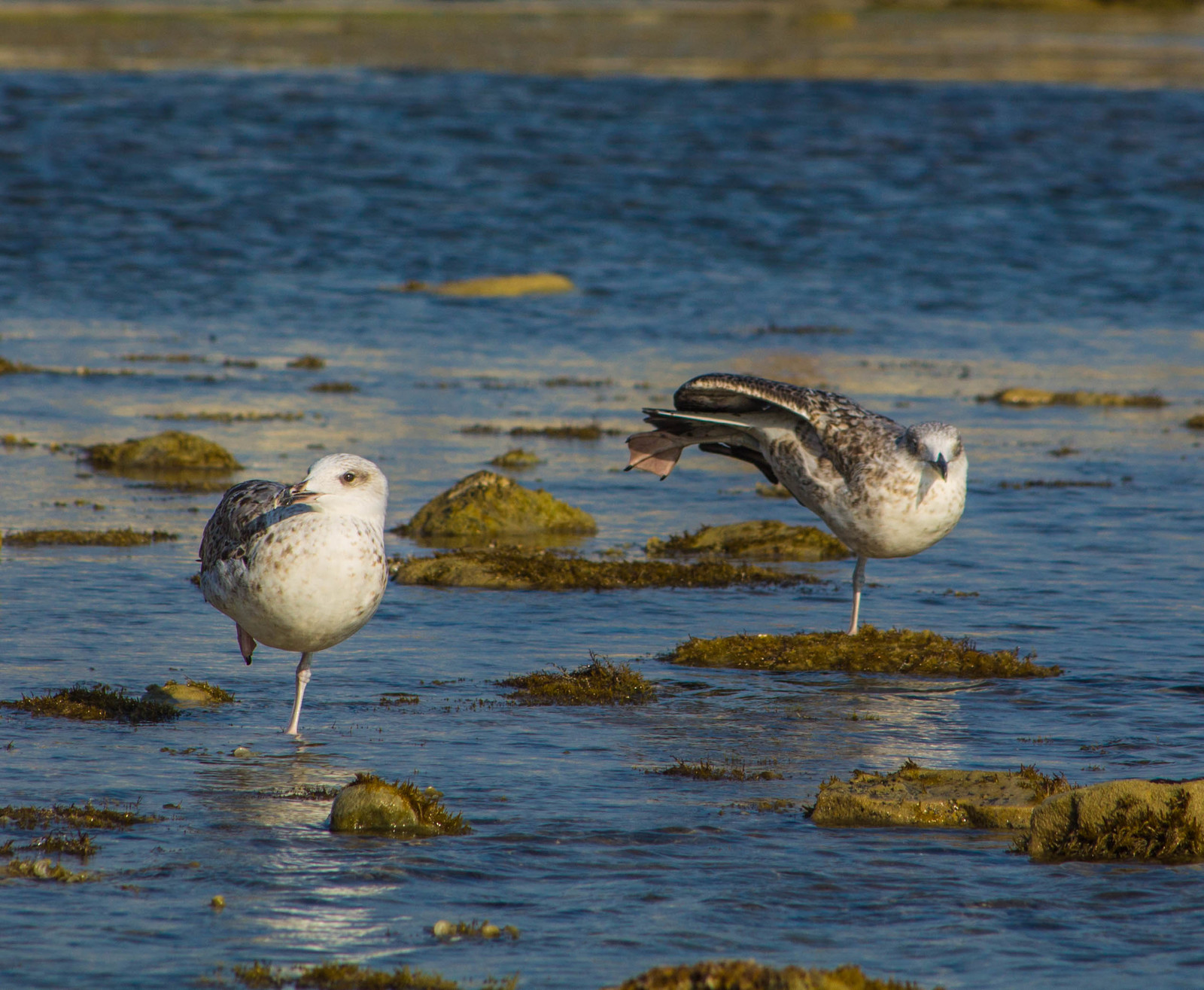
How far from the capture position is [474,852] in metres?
9.07

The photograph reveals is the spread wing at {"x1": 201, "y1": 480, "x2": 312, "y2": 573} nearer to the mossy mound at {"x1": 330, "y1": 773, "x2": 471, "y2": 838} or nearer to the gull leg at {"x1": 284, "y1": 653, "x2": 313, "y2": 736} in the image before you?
the gull leg at {"x1": 284, "y1": 653, "x2": 313, "y2": 736}

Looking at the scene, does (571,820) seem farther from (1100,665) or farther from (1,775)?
(1100,665)

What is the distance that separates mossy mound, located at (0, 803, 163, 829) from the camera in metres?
9.12

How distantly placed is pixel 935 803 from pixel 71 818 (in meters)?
4.53

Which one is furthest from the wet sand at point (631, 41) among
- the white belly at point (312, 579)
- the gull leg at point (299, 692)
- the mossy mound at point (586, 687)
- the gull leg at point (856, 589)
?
the white belly at point (312, 579)

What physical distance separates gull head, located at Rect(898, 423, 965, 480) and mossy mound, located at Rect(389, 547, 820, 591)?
2.95 m

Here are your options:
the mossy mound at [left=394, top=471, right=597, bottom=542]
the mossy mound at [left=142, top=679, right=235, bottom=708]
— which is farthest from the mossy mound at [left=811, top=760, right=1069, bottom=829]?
the mossy mound at [left=394, top=471, right=597, bottom=542]

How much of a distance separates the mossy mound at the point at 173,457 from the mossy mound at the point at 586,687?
8500mm

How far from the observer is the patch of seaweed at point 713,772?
412 inches

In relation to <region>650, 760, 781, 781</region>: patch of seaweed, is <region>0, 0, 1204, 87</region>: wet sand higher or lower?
higher

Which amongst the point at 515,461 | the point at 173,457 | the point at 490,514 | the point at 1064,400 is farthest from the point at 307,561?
the point at 1064,400

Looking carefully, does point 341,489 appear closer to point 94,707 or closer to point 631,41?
point 94,707

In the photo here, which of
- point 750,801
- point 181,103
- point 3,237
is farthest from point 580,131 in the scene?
point 750,801

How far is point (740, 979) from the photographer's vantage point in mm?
6754
